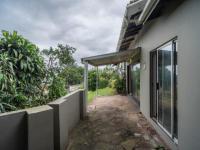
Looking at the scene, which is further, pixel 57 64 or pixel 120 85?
pixel 120 85

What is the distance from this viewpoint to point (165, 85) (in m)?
4.68

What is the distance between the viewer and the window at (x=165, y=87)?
3945 millimetres

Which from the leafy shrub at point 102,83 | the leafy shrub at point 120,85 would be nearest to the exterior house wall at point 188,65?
the leafy shrub at point 120,85

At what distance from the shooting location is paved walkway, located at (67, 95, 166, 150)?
439 cm

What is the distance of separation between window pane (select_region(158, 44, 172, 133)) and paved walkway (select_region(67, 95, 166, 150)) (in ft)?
1.95

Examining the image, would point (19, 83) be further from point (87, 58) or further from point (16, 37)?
point (87, 58)

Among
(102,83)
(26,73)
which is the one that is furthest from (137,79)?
(102,83)

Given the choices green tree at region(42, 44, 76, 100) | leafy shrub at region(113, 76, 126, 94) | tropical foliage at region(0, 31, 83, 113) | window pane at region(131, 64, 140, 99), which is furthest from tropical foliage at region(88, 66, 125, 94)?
tropical foliage at region(0, 31, 83, 113)

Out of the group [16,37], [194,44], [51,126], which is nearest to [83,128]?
[51,126]

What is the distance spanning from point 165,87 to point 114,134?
215 cm

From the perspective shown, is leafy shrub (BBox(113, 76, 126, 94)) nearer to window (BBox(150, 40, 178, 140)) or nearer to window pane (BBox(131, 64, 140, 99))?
window pane (BBox(131, 64, 140, 99))

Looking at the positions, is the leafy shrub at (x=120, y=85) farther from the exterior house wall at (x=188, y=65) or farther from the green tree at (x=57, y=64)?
the exterior house wall at (x=188, y=65)

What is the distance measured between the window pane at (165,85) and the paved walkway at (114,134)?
59 centimetres

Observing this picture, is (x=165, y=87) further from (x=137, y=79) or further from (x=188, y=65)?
(x=137, y=79)
